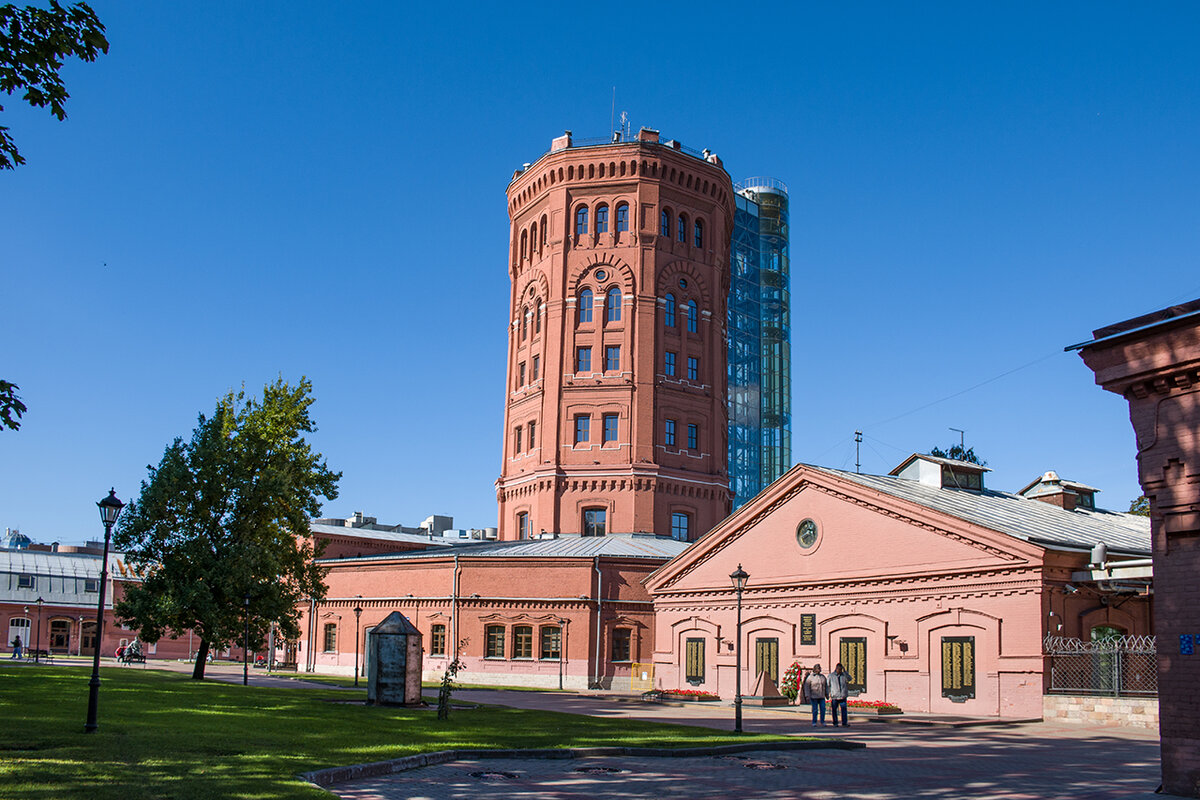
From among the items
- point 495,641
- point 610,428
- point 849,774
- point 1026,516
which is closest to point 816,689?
point 849,774

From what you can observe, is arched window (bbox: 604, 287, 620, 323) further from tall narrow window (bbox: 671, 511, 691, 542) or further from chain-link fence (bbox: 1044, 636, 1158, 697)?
chain-link fence (bbox: 1044, 636, 1158, 697)

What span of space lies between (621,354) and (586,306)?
3200mm

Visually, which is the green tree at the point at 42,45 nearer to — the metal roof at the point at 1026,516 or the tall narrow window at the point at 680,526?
the metal roof at the point at 1026,516

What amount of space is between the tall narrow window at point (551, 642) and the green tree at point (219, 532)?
11423mm

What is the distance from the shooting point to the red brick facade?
13.1 meters

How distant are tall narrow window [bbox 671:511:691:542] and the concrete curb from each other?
1250 inches

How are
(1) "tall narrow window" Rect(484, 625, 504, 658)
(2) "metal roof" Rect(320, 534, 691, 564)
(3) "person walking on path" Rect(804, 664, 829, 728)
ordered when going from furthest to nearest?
(1) "tall narrow window" Rect(484, 625, 504, 658) → (2) "metal roof" Rect(320, 534, 691, 564) → (3) "person walking on path" Rect(804, 664, 829, 728)

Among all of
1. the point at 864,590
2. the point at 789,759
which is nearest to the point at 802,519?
the point at 864,590

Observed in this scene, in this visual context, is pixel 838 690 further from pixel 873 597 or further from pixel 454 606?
pixel 454 606

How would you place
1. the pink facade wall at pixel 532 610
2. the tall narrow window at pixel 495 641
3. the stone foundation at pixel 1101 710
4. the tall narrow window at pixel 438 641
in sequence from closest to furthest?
the stone foundation at pixel 1101 710 < the pink facade wall at pixel 532 610 < the tall narrow window at pixel 495 641 < the tall narrow window at pixel 438 641

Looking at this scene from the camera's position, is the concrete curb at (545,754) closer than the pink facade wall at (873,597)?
Yes

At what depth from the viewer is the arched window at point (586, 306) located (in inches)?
2120

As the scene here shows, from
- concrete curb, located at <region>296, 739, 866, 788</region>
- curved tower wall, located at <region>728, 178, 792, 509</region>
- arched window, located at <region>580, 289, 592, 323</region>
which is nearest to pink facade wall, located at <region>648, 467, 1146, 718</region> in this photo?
concrete curb, located at <region>296, 739, 866, 788</region>

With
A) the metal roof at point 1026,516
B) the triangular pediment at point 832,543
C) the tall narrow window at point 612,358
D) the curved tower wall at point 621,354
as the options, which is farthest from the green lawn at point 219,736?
the tall narrow window at point 612,358
